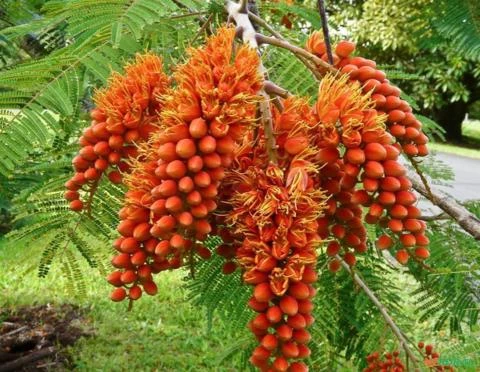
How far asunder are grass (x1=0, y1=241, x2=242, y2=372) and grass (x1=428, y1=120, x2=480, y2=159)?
776 centimetres

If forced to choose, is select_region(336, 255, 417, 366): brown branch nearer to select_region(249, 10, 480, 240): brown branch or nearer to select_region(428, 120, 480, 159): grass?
select_region(249, 10, 480, 240): brown branch

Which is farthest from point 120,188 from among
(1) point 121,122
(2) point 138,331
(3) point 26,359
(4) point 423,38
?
(2) point 138,331

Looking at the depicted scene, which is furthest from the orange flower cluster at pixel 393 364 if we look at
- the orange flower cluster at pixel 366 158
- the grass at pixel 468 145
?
the grass at pixel 468 145

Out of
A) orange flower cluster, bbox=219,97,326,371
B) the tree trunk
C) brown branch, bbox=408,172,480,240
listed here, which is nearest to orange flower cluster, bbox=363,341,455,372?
brown branch, bbox=408,172,480,240

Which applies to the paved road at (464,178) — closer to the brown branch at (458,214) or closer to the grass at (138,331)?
the grass at (138,331)

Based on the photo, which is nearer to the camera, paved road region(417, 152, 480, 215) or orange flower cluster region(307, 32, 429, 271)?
orange flower cluster region(307, 32, 429, 271)

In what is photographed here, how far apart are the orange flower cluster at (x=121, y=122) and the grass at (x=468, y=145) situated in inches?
457

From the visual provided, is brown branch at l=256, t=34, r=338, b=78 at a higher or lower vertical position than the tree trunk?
higher

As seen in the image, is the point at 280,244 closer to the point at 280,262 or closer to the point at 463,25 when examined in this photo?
the point at 280,262

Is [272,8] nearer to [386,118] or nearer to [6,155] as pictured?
[6,155]

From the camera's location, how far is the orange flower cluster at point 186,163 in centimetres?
72

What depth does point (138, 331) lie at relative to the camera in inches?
213

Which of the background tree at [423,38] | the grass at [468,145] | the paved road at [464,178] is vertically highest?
the background tree at [423,38]

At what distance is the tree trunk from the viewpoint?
1973 cm
